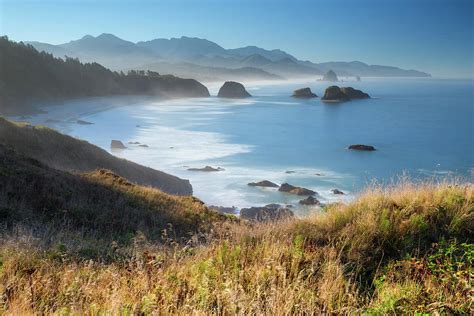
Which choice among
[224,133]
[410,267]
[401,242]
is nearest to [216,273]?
[410,267]

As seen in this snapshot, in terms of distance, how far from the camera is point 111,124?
369ft

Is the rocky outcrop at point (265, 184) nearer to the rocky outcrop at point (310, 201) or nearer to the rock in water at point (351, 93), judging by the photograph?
the rocky outcrop at point (310, 201)

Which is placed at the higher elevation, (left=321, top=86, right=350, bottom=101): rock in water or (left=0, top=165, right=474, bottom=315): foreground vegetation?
(left=321, top=86, right=350, bottom=101): rock in water

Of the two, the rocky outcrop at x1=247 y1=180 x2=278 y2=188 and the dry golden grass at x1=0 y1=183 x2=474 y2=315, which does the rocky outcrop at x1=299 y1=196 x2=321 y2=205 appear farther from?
the dry golden grass at x1=0 y1=183 x2=474 y2=315

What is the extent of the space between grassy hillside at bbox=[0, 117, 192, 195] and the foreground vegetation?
2833cm

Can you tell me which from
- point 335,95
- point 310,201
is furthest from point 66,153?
point 335,95

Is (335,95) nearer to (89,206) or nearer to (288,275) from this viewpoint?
(89,206)

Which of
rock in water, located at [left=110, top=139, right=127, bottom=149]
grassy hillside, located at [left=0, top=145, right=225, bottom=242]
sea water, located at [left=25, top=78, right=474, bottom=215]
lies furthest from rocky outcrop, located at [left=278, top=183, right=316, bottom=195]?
rock in water, located at [left=110, top=139, right=127, bottom=149]

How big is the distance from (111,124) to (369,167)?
238ft

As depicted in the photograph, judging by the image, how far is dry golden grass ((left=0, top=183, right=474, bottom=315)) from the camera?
4363mm

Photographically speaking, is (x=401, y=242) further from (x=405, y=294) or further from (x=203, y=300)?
(x=203, y=300)

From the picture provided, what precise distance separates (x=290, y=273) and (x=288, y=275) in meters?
0.20

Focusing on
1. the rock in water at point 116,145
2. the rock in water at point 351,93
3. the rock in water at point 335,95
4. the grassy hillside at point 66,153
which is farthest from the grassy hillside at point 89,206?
the rock in water at point 351,93

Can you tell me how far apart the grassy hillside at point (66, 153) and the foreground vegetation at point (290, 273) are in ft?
92.9
